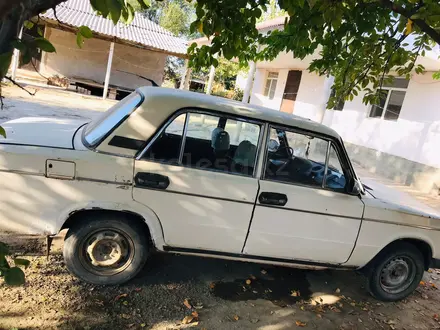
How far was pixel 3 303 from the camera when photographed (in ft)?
9.36

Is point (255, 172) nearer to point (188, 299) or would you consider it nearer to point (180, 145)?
point (180, 145)

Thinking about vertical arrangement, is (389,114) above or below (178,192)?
above

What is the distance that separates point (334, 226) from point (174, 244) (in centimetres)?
152

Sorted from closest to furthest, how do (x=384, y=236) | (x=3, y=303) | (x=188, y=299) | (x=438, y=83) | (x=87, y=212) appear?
(x=3, y=303), (x=87, y=212), (x=188, y=299), (x=384, y=236), (x=438, y=83)

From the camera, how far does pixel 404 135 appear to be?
1094 cm

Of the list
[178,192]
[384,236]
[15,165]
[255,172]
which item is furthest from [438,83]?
[15,165]

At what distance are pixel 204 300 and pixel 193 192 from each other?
1040 mm

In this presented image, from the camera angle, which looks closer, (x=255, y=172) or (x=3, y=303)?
(x=3, y=303)

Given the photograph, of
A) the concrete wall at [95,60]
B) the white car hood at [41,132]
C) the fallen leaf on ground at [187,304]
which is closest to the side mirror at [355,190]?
the fallen leaf on ground at [187,304]

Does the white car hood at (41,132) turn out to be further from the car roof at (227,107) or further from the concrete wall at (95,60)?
the concrete wall at (95,60)

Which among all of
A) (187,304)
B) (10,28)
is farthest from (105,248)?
(10,28)

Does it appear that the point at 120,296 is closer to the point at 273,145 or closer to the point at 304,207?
the point at 304,207

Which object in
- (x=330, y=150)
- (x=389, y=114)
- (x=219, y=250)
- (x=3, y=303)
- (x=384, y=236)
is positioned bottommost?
(x=3, y=303)

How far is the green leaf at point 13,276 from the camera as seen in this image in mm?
1242
